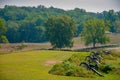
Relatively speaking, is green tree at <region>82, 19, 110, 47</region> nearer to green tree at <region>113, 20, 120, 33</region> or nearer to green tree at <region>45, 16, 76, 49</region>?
green tree at <region>45, 16, 76, 49</region>

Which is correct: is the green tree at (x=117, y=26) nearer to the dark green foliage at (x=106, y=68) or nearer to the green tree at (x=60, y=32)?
the green tree at (x=60, y=32)

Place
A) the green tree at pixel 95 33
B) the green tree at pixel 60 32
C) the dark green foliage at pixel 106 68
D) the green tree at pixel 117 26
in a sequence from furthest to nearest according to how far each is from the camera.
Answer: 1. the green tree at pixel 117 26
2. the green tree at pixel 95 33
3. the green tree at pixel 60 32
4. the dark green foliage at pixel 106 68

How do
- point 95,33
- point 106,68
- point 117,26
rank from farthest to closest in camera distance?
point 117,26, point 95,33, point 106,68

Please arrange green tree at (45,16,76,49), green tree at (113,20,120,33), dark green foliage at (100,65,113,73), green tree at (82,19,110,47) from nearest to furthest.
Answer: dark green foliage at (100,65,113,73) < green tree at (45,16,76,49) < green tree at (82,19,110,47) < green tree at (113,20,120,33)

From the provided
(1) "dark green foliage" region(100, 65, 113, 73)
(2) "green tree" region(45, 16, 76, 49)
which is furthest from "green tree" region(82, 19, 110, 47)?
(1) "dark green foliage" region(100, 65, 113, 73)

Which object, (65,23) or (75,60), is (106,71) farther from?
(65,23)

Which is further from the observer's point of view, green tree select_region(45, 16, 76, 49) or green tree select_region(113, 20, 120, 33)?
green tree select_region(113, 20, 120, 33)

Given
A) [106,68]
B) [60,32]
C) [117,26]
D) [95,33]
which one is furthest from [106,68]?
[117,26]

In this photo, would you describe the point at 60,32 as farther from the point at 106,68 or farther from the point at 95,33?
the point at 106,68

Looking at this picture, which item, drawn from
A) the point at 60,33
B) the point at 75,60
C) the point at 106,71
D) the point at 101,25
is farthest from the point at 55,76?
the point at 101,25

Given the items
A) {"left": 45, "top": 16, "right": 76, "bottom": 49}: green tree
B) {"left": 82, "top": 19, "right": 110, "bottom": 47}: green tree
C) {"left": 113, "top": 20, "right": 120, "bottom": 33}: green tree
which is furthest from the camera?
{"left": 113, "top": 20, "right": 120, "bottom": 33}: green tree

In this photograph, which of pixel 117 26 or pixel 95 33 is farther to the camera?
pixel 117 26

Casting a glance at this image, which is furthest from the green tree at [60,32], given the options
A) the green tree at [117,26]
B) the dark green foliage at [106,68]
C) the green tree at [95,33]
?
the green tree at [117,26]

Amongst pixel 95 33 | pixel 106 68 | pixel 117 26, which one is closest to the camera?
pixel 106 68
